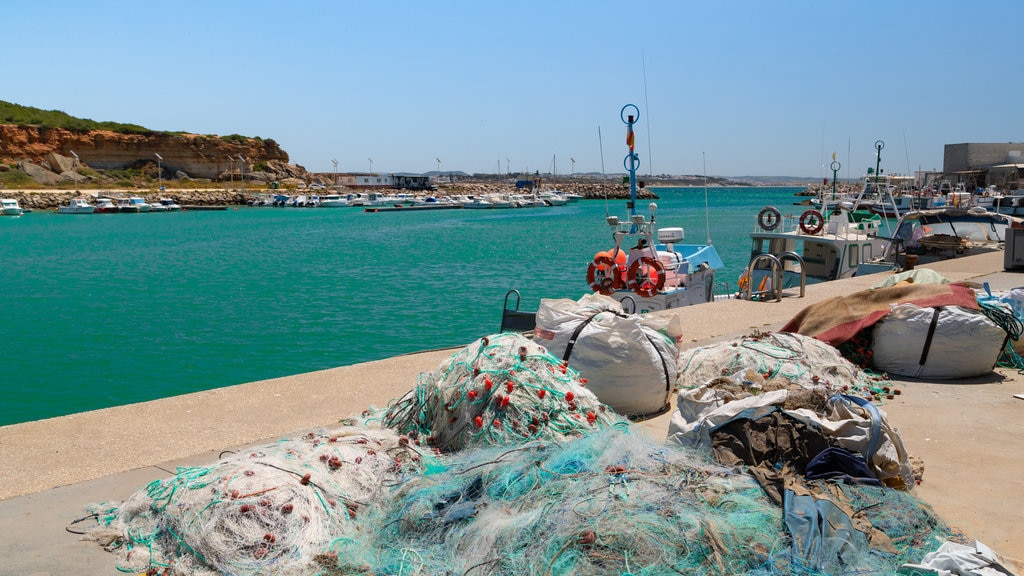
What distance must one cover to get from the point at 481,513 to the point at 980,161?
90368 millimetres

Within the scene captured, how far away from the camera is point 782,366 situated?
6.36 meters

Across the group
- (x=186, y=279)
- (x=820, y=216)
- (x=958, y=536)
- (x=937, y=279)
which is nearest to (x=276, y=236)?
(x=186, y=279)

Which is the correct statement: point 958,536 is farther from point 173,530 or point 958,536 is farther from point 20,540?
point 20,540

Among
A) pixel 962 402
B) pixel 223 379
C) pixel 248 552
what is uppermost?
pixel 248 552

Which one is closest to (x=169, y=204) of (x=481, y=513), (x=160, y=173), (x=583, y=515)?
(x=160, y=173)

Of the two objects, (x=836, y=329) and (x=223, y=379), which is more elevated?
(x=836, y=329)

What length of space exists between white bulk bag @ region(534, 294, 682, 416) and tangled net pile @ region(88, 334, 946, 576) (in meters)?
1.42

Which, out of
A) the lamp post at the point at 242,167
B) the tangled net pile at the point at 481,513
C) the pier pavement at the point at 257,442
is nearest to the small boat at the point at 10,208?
the lamp post at the point at 242,167

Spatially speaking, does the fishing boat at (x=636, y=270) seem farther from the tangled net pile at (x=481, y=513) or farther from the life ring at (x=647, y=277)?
the tangled net pile at (x=481, y=513)

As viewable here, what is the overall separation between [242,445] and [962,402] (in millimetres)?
6063

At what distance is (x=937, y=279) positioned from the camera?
9.49m

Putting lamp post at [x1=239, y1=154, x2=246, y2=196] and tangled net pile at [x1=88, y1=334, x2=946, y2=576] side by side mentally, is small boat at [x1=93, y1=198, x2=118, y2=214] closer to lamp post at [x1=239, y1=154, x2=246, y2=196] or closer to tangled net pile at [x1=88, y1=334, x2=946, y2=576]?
lamp post at [x1=239, y1=154, x2=246, y2=196]

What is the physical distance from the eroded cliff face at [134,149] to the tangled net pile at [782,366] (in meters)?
108

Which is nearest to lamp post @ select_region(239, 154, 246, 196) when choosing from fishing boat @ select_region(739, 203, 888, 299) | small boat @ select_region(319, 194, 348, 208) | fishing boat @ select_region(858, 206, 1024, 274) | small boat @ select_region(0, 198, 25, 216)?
small boat @ select_region(319, 194, 348, 208)
